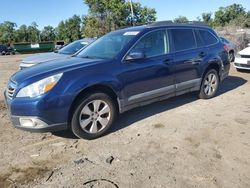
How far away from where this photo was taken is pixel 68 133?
16.8ft

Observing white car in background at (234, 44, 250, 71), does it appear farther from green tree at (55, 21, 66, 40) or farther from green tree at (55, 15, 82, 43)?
green tree at (55, 21, 66, 40)

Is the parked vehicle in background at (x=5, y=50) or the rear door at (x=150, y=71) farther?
the parked vehicle in background at (x=5, y=50)

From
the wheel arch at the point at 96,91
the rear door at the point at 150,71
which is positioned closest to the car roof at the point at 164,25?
the rear door at the point at 150,71

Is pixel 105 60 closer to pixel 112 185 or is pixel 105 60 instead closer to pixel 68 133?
pixel 68 133

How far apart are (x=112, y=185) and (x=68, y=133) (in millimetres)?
1873

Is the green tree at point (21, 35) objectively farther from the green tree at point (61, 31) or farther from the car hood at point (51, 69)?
the car hood at point (51, 69)

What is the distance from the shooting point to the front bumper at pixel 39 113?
424 centimetres

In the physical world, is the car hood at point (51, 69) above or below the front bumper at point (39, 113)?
above

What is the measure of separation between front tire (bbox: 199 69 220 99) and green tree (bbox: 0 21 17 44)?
88.1 meters

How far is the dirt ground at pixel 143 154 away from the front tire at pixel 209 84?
2.79 ft

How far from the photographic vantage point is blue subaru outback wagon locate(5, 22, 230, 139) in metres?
4.34

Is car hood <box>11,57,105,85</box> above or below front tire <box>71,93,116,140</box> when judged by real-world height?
above

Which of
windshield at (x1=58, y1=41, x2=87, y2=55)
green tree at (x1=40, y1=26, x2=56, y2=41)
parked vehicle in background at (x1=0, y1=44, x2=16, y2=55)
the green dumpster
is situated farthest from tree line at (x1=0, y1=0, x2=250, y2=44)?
windshield at (x1=58, y1=41, x2=87, y2=55)

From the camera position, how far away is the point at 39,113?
4.25m
